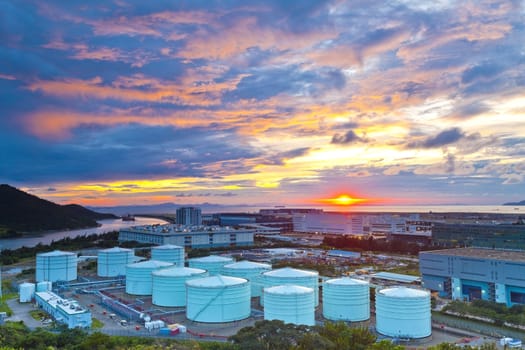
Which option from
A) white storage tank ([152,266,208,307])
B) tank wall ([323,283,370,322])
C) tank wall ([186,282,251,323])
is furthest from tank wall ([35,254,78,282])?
tank wall ([323,283,370,322])

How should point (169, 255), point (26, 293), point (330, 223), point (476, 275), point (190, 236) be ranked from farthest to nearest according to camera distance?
point (330, 223), point (190, 236), point (169, 255), point (476, 275), point (26, 293)

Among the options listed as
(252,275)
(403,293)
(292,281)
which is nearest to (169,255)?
(252,275)

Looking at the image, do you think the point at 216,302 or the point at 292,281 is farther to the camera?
the point at 292,281

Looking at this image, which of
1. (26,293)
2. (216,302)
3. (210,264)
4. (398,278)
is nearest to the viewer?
(216,302)

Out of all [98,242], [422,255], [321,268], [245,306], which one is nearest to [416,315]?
[245,306]

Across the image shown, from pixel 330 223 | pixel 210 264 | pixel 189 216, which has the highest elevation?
pixel 189 216

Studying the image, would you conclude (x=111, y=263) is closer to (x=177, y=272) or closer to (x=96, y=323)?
(x=177, y=272)

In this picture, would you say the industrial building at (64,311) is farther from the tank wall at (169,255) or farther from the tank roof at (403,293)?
the tank roof at (403,293)
